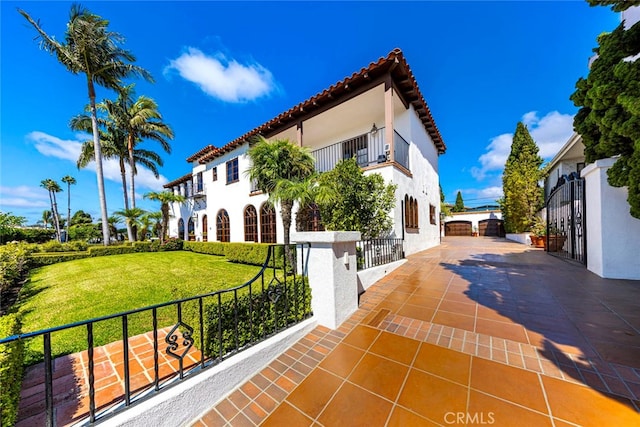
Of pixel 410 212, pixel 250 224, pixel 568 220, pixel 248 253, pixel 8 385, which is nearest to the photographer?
pixel 8 385

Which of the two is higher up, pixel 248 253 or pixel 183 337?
pixel 183 337

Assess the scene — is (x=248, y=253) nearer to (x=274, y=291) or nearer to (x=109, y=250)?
(x=274, y=291)

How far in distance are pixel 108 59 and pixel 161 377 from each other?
63.3 feet

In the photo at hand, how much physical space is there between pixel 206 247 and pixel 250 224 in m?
3.64

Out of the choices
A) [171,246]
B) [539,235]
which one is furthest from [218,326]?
[171,246]

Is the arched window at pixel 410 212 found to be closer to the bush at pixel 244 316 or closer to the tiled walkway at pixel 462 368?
the tiled walkway at pixel 462 368

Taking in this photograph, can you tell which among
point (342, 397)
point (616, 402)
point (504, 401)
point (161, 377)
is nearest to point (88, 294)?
point (161, 377)

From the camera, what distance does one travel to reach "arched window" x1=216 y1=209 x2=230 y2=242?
15.2 m

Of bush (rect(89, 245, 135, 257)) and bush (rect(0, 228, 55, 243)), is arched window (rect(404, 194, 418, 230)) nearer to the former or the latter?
bush (rect(89, 245, 135, 257))

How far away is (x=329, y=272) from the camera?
3.13 metres

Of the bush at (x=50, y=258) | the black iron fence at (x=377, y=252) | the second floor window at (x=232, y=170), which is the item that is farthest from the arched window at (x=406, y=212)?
the bush at (x=50, y=258)

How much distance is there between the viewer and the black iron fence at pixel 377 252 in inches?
217

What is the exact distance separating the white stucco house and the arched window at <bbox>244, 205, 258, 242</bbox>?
2 centimetres

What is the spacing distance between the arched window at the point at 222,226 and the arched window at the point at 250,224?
Result: 2.36m
